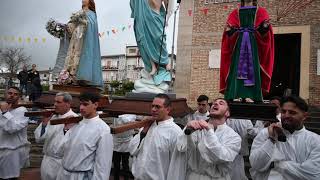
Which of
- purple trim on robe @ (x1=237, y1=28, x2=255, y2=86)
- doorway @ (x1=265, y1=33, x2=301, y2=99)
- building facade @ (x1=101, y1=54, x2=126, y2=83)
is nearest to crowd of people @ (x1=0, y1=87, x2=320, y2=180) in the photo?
purple trim on robe @ (x1=237, y1=28, x2=255, y2=86)

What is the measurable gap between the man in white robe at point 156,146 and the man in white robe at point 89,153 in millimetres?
307

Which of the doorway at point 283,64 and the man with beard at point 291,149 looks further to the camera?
the doorway at point 283,64

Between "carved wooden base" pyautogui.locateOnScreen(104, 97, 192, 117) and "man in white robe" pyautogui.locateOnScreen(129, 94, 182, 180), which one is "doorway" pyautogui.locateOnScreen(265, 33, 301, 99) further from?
"man in white robe" pyautogui.locateOnScreen(129, 94, 182, 180)

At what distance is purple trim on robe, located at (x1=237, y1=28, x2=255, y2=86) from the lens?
4723 millimetres

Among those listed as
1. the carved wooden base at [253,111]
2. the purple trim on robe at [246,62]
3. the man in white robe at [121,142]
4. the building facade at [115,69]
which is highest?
the building facade at [115,69]

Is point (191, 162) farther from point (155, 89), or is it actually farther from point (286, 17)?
point (286, 17)

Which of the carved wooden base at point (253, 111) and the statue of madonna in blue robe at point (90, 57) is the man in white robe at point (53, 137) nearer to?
the carved wooden base at point (253, 111)

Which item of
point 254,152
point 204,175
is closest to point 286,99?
point 254,152

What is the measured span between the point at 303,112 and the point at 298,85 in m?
9.20

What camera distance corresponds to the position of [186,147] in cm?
336

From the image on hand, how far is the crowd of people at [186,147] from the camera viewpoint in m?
3.05

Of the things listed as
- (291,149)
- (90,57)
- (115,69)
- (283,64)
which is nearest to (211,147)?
(291,149)

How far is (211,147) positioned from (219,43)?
945cm

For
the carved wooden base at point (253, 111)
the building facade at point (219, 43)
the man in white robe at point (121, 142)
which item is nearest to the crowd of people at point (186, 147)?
the carved wooden base at point (253, 111)
